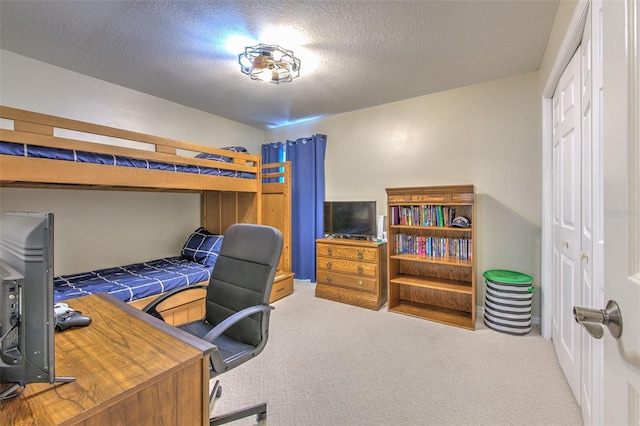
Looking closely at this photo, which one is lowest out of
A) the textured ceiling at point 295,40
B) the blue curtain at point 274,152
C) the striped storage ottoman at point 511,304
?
the striped storage ottoman at point 511,304

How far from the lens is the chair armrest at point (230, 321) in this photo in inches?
46.2

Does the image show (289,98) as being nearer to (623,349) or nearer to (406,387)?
(406,387)

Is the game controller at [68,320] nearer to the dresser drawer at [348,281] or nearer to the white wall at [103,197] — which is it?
the white wall at [103,197]

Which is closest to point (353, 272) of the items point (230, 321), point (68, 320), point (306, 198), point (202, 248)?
point (306, 198)

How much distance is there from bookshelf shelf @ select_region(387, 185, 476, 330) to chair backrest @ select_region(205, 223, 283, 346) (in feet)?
6.00

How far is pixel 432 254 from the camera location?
2951mm

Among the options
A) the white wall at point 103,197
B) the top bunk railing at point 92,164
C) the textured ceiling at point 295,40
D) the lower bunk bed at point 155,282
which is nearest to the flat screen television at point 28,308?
the top bunk railing at point 92,164

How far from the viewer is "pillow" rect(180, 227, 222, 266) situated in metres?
3.06

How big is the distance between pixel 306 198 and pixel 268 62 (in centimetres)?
211

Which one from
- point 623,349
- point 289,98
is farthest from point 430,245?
point 623,349

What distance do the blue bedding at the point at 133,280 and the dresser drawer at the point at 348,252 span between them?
1.33m

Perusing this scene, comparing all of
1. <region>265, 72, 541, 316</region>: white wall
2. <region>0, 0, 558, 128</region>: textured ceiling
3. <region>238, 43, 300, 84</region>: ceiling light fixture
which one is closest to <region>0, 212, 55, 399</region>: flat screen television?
<region>0, 0, 558, 128</region>: textured ceiling

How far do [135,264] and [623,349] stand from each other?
11.9 feet

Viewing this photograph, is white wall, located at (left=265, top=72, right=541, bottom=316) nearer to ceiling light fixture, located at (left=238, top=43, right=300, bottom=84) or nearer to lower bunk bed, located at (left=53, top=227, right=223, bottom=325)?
ceiling light fixture, located at (left=238, top=43, right=300, bottom=84)
